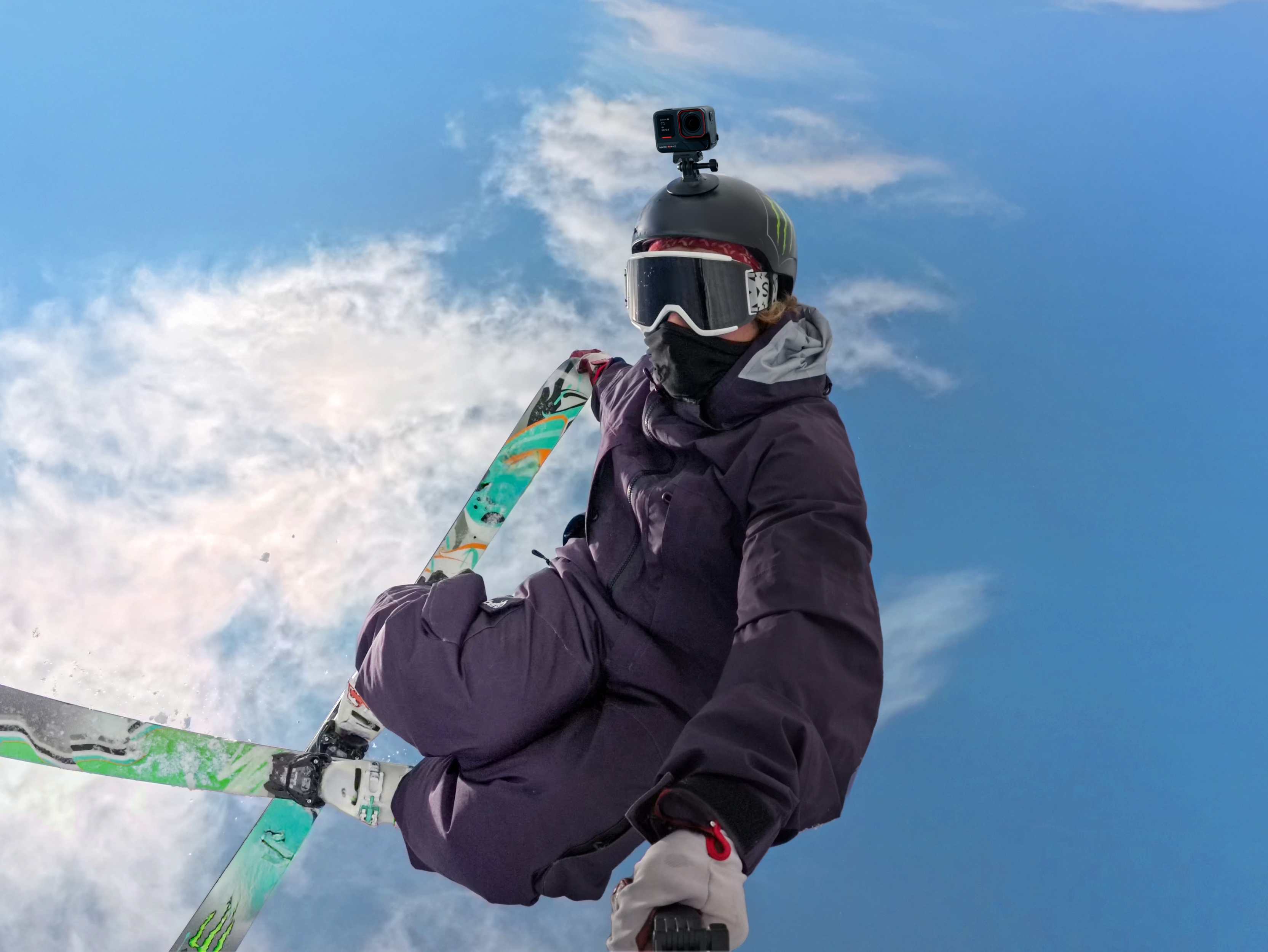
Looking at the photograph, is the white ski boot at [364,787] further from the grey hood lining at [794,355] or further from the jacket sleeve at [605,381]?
the grey hood lining at [794,355]

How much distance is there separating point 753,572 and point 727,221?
972 mm

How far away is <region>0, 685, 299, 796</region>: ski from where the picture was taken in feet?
10.5

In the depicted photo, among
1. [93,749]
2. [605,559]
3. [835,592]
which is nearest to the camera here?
[835,592]

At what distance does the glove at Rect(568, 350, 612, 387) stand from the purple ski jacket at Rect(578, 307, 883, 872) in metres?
0.46

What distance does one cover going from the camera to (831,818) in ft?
6.79

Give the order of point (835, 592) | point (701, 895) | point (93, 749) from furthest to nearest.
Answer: point (93, 749), point (835, 592), point (701, 895)

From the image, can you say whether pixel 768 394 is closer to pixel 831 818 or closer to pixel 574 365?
pixel 831 818

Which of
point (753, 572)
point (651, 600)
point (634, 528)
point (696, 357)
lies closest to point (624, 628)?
point (651, 600)

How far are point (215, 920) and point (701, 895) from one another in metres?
2.31

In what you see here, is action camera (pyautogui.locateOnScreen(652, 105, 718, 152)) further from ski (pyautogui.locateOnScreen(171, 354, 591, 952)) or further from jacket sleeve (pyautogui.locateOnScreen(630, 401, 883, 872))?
ski (pyautogui.locateOnScreen(171, 354, 591, 952))

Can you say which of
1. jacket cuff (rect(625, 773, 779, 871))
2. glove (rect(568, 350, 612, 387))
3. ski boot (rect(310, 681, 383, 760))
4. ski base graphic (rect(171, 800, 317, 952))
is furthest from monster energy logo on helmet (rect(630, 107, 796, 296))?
ski base graphic (rect(171, 800, 317, 952))

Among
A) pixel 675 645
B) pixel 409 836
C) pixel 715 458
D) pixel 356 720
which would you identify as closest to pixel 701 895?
A: pixel 675 645

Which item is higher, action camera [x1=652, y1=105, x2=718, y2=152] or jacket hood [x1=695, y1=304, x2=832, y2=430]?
action camera [x1=652, y1=105, x2=718, y2=152]

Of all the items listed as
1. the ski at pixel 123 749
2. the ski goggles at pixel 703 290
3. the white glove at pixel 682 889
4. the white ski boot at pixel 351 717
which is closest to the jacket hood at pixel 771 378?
the ski goggles at pixel 703 290
